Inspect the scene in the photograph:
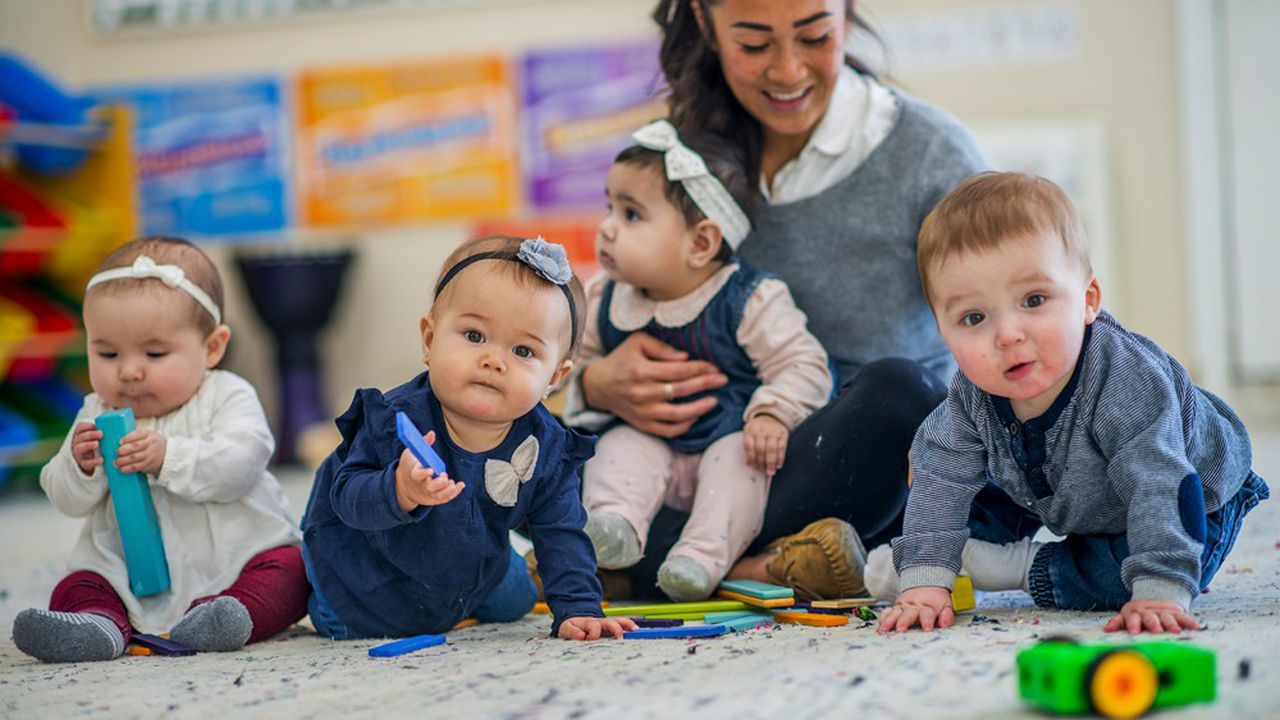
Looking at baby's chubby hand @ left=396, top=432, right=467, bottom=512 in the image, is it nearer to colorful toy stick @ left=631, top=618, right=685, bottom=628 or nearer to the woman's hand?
colorful toy stick @ left=631, top=618, right=685, bottom=628

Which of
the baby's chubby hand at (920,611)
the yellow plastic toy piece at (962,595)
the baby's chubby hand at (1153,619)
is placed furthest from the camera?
the yellow plastic toy piece at (962,595)

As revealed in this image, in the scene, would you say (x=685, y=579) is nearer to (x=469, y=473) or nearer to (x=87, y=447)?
(x=469, y=473)

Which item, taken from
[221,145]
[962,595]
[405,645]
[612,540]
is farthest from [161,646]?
[221,145]

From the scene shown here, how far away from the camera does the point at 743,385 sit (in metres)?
1.77

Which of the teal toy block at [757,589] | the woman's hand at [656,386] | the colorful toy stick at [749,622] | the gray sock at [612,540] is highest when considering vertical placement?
the woman's hand at [656,386]

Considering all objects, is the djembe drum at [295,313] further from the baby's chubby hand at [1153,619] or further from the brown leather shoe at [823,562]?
the baby's chubby hand at [1153,619]

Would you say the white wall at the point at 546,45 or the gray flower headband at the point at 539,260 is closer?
the gray flower headband at the point at 539,260

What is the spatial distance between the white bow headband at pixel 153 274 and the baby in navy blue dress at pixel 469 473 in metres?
0.30

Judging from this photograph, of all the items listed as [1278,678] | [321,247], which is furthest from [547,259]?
[321,247]

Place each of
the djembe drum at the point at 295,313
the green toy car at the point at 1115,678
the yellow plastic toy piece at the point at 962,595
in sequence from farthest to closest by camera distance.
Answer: the djembe drum at the point at 295,313
the yellow plastic toy piece at the point at 962,595
the green toy car at the point at 1115,678

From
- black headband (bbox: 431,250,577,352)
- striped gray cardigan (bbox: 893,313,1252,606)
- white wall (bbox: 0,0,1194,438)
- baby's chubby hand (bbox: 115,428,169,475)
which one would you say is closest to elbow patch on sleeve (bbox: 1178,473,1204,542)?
striped gray cardigan (bbox: 893,313,1252,606)

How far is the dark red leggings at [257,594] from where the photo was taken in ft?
4.91

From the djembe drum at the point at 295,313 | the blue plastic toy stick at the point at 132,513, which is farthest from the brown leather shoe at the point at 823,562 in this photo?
the djembe drum at the point at 295,313

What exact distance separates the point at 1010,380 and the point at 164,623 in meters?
0.96
